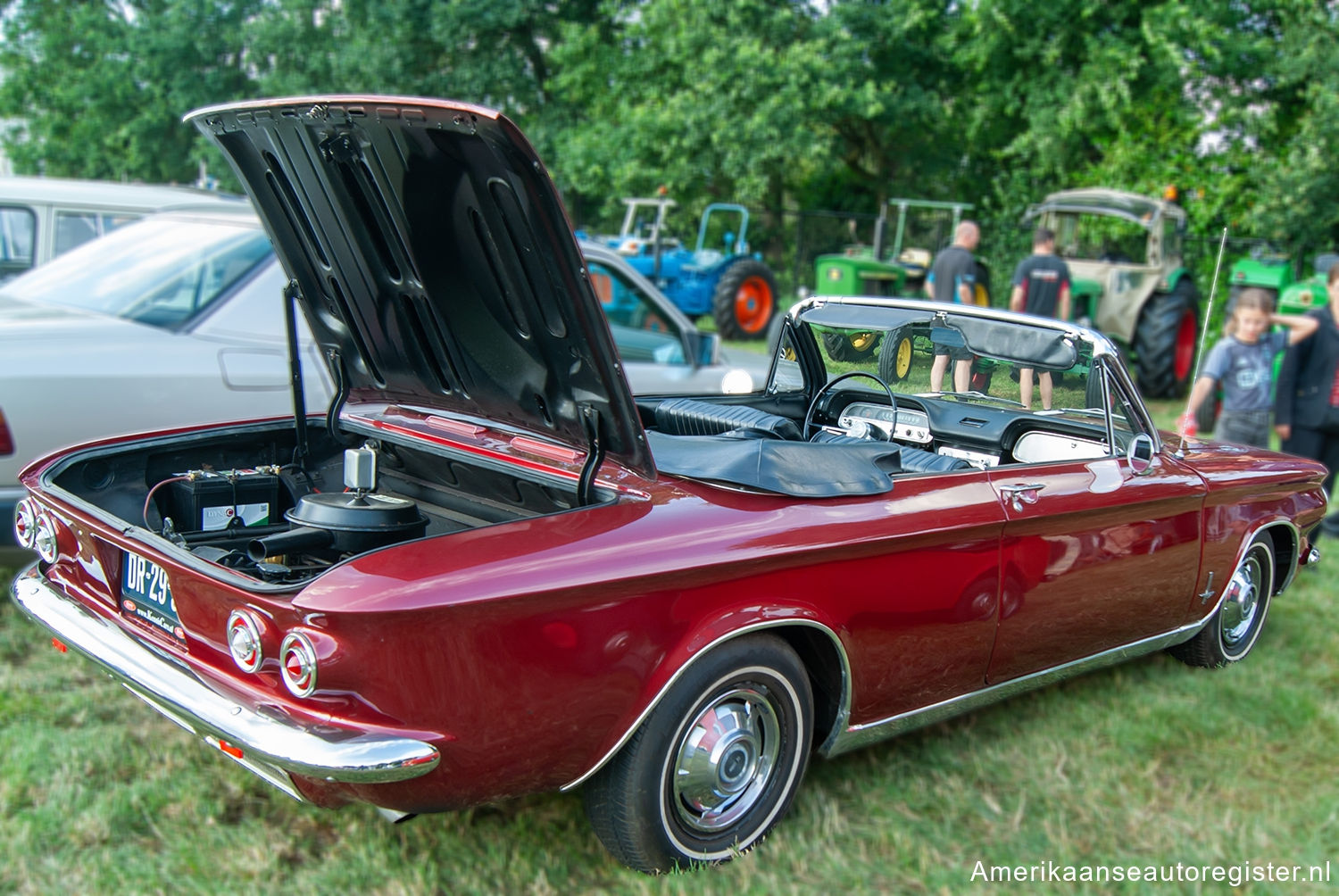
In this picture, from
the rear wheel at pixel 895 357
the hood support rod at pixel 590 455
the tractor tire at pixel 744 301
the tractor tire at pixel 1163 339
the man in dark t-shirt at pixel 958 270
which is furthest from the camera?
the tractor tire at pixel 744 301

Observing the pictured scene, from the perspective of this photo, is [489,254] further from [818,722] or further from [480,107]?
[818,722]

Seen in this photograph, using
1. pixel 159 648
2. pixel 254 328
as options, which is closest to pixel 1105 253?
pixel 254 328

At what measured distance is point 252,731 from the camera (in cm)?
218

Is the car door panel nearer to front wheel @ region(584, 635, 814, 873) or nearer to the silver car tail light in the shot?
front wheel @ region(584, 635, 814, 873)

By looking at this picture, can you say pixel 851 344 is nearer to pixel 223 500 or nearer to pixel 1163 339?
pixel 223 500

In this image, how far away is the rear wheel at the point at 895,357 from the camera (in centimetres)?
372

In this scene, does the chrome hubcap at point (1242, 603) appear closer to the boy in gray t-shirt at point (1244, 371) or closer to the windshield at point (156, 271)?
the boy in gray t-shirt at point (1244, 371)

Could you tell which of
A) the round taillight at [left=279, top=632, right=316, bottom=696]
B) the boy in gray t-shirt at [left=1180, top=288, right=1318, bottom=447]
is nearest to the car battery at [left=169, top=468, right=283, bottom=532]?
the round taillight at [left=279, top=632, right=316, bottom=696]

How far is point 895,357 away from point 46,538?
2.72 m

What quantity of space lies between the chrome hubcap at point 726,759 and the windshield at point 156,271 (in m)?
3.26

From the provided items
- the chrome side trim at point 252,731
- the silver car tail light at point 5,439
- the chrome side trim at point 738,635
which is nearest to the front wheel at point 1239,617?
the chrome side trim at point 738,635

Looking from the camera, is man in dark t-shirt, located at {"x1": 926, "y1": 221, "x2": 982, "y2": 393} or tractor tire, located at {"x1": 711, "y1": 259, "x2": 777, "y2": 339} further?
tractor tire, located at {"x1": 711, "y1": 259, "x2": 777, "y2": 339}

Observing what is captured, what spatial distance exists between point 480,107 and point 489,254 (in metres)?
0.51

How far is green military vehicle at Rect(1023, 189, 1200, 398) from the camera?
1069 centimetres
